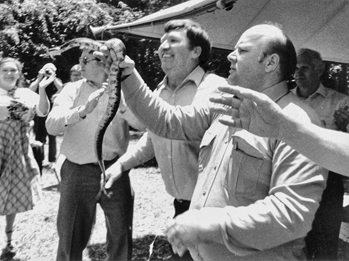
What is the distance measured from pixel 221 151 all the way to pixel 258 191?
0.87 ft

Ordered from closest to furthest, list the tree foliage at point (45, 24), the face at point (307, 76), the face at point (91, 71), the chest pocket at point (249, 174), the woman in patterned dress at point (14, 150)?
the chest pocket at point (249, 174)
the face at point (91, 71)
the face at point (307, 76)
the woman in patterned dress at point (14, 150)
the tree foliage at point (45, 24)

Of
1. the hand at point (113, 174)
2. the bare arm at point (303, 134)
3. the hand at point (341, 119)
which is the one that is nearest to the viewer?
the bare arm at point (303, 134)

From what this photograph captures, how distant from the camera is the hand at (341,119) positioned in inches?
138

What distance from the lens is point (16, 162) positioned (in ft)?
15.5

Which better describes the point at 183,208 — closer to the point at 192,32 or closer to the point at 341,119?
the point at 192,32

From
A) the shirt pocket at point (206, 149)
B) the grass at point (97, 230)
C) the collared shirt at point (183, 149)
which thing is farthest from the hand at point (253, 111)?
the grass at point (97, 230)

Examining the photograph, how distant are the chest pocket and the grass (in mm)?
2867

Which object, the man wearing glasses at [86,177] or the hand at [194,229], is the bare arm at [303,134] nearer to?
the hand at [194,229]

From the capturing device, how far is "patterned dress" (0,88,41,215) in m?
4.59

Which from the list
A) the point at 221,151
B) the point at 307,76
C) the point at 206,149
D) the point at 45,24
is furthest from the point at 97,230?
the point at 45,24

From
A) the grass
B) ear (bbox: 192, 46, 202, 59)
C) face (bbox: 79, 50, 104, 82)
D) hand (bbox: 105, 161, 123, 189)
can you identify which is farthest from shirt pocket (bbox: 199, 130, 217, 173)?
the grass

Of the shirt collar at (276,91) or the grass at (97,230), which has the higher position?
the shirt collar at (276,91)

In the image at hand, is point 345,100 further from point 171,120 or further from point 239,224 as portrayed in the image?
point 239,224

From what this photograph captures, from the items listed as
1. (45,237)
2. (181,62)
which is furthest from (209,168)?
(45,237)
